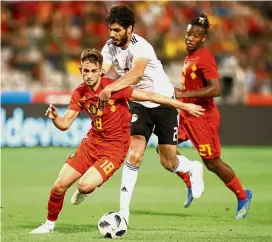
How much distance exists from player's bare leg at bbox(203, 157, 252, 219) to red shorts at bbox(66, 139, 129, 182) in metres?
2.15

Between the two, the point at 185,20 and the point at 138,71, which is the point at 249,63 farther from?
the point at 138,71

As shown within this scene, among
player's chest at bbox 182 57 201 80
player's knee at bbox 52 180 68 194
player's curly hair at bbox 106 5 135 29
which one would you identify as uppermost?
player's curly hair at bbox 106 5 135 29

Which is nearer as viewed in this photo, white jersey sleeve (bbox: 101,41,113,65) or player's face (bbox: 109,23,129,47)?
player's face (bbox: 109,23,129,47)

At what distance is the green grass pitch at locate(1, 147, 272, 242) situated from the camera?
29.7ft

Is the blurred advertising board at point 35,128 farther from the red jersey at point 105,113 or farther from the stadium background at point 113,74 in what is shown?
the red jersey at point 105,113

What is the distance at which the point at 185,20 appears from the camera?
24516 mm

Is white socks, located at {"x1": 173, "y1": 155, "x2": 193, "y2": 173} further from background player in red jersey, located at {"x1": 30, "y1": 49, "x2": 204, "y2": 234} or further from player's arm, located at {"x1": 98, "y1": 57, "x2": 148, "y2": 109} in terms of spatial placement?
background player in red jersey, located at {"x1": 30, "y1": 49, "x2": 204, "y2": 234}

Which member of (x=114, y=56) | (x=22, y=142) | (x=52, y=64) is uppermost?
(x=114, y=56)

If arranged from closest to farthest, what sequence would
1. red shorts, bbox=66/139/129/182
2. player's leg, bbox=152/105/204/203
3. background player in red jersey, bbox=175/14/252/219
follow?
red shorts, bbox=66/139/129/182 < player's leg, bbox=152/105/204/203 < background player in red jersey, bbox=175/14/252/219

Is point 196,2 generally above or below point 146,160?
above

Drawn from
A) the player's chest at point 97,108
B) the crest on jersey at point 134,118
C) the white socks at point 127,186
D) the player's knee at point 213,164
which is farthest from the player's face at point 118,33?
the player's knee at point 213,164

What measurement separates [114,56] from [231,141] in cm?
1131

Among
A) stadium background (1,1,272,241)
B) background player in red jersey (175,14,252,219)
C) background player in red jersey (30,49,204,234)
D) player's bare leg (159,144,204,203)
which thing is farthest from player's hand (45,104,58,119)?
background player in red jersey (175,14,252,219)

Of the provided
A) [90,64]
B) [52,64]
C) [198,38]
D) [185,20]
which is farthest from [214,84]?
[185,20]
